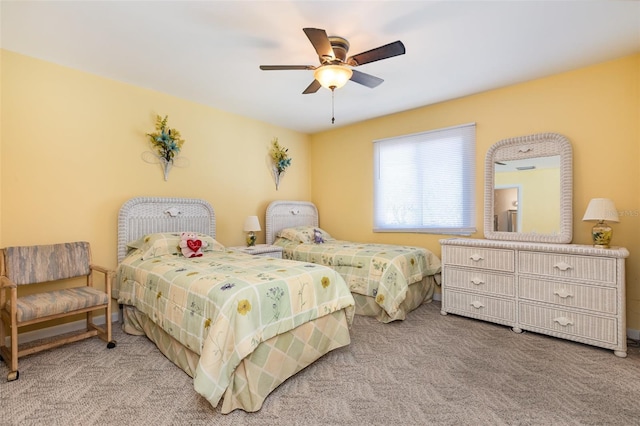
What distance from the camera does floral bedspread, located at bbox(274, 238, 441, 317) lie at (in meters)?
3.26

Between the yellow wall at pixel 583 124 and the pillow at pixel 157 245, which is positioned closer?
the yellow wall at pixel 583 124

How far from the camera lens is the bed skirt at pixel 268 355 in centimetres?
187

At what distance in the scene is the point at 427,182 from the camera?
417 cm

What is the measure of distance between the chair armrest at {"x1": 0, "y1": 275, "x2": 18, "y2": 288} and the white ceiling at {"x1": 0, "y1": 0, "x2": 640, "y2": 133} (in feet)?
6.39

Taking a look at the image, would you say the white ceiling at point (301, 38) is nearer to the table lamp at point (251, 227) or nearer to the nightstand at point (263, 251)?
the table lamp at point (251, 227)

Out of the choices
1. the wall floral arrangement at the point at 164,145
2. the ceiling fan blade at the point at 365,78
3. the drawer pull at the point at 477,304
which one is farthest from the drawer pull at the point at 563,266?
the wall floral arrangement at the point at 164,145

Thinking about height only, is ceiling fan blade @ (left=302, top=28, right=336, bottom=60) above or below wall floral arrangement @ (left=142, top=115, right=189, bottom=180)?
above

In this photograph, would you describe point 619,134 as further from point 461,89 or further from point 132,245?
point 132,245

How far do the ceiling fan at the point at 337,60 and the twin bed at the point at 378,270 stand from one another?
6.21ft

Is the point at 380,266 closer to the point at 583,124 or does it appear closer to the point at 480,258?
the point at 480,258

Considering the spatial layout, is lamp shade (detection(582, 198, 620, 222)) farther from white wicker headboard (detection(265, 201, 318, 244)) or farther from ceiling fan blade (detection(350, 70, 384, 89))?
white wicker headboard (detection(265, 201, 318, 244))

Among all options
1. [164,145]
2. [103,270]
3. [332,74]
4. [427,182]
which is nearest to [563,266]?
[427,182]

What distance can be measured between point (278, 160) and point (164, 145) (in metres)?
1.75

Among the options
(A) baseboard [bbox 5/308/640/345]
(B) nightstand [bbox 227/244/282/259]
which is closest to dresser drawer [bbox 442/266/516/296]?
(A) baseboard [bbox 5/308/640/345]
